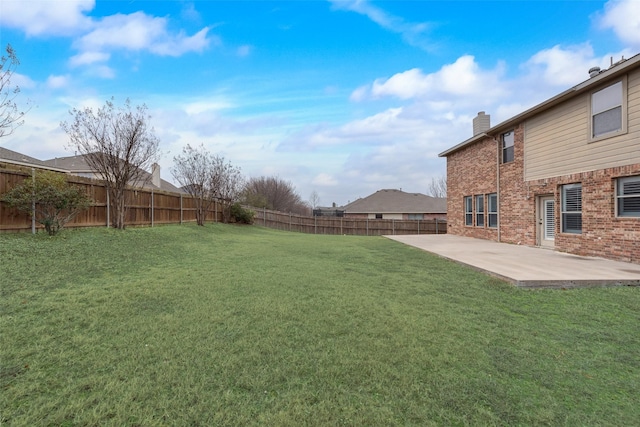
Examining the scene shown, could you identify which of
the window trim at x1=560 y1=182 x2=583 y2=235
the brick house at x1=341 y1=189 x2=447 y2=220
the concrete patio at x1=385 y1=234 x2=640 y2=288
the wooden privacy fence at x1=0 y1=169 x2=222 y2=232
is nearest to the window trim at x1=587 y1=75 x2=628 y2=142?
the window trim at x1=560 y1=182 x2=583 y2=235

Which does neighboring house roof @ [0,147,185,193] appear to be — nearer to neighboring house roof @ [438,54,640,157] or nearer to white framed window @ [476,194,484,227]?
neighboring house roof @ [438,54,640,157]

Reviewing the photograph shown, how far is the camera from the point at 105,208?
9336 millimetres

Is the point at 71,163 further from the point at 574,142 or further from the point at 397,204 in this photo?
the point at 397,204

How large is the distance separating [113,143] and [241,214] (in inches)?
432

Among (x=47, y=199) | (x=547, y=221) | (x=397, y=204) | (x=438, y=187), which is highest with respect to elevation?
(x=438, y=187)

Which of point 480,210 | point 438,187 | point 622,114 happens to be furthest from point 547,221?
point 438,187

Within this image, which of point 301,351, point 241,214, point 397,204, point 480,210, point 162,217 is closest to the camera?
point 301,351

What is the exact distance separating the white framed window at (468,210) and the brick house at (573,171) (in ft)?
3.72

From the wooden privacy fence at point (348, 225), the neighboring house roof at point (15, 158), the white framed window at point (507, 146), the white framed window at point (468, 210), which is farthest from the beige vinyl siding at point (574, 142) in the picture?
the neighboring house roof at point (15, 158)

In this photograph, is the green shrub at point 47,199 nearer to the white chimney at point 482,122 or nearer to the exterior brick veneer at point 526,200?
the exterior brick veneer at point 526,200

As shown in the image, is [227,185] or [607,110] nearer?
[607,110]

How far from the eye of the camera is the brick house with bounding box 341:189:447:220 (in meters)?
34.4

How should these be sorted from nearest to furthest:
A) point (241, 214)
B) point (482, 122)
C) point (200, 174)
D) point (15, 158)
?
point (15, 158) → point (482, 122) → point (200, 174) → point (241, 214)

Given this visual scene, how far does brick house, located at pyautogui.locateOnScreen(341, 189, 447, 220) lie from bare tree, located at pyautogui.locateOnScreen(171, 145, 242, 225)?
828 inches
